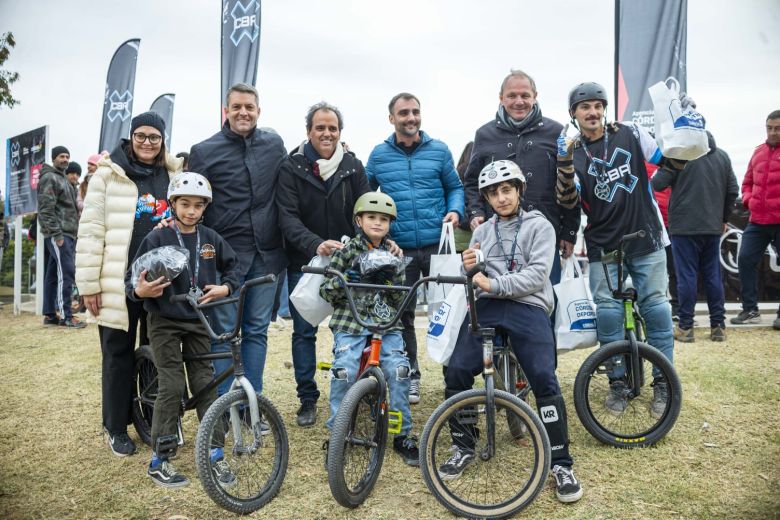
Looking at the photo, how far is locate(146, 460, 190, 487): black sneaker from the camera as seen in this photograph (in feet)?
10.4

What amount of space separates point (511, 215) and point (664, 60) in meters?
5.89

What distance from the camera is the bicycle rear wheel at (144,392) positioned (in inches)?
146

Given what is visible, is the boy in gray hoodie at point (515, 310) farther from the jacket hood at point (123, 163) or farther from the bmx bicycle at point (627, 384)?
the jacket hood at point (123, 163)

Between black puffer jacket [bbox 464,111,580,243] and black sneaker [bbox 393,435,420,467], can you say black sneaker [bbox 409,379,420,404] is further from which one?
black puffer jacket [bbox 464,111,580,243]

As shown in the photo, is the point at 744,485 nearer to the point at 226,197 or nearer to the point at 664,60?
the point at 226,197

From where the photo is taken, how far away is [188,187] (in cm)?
337

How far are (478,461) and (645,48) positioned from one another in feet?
22.8

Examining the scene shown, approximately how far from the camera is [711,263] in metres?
6.74

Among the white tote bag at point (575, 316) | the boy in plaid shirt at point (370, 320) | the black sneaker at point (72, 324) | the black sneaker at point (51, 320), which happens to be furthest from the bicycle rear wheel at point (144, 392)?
the black sneaker at point (51, 320)

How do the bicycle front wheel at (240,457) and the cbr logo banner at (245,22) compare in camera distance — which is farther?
the cbr logo banner at (245,22)

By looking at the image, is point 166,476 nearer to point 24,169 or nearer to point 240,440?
point 240,440

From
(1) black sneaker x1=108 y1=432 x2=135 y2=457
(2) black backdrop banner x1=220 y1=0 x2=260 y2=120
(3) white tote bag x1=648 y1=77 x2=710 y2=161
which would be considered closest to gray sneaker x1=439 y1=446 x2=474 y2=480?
(1) black sneaker x1=108 y1=432 x2=135 y2=457

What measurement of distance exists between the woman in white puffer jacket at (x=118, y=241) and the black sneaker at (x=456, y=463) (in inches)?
84.5

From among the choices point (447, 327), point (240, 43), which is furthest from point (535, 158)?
point (240, 43)
